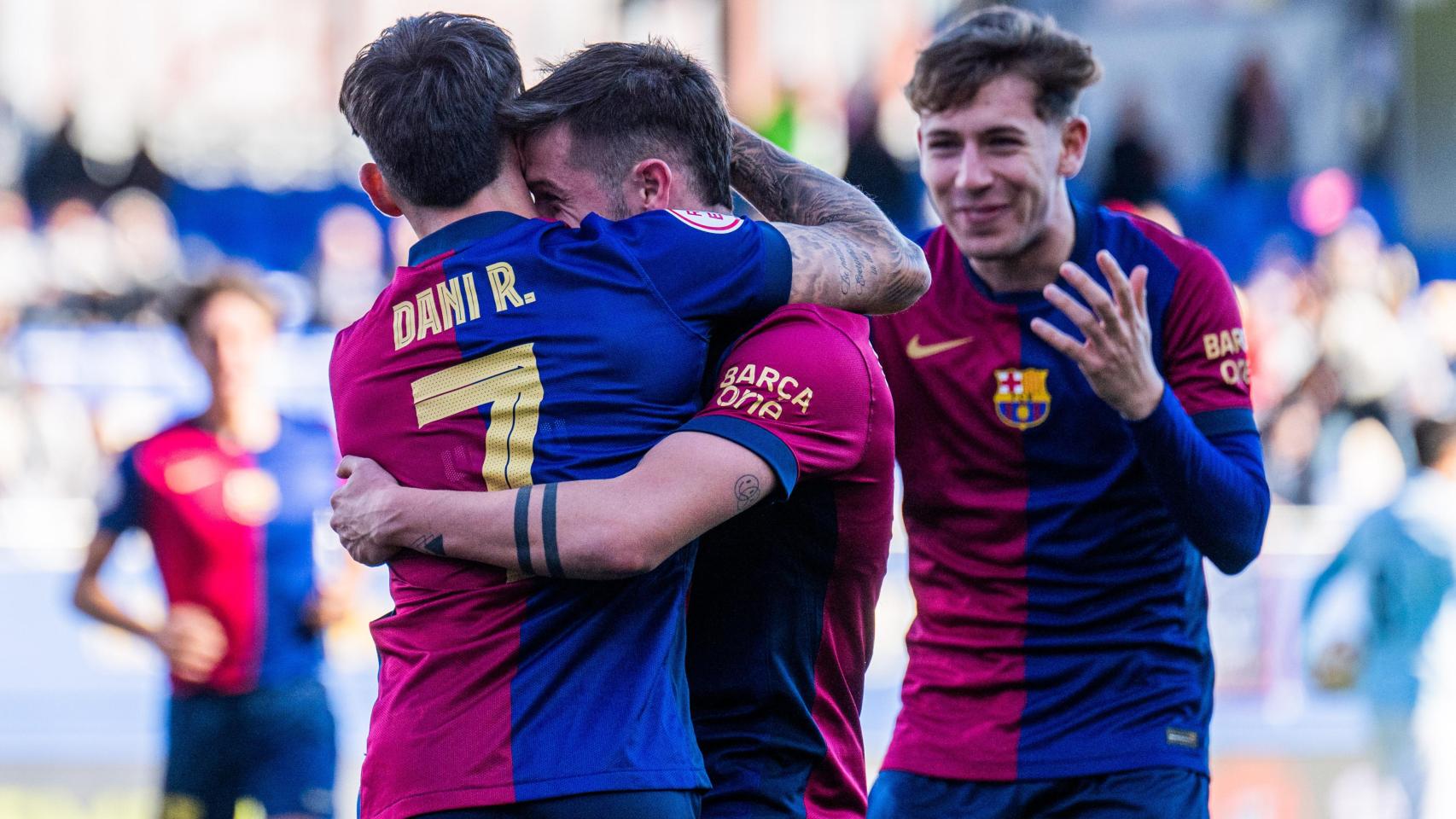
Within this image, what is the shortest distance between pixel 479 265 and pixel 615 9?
14.6 meters

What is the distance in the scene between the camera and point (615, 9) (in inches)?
651

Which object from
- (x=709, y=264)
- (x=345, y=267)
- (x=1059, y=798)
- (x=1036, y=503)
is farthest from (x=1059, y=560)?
(x=345, y=267)

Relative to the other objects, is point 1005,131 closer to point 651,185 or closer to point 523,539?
point 651,185

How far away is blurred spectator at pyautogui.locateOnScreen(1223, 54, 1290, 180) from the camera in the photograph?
15625mm

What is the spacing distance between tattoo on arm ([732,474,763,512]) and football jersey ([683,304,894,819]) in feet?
0.39

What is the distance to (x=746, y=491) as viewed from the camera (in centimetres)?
238

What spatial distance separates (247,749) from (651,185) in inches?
145

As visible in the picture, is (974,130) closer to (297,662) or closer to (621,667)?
(621,667)

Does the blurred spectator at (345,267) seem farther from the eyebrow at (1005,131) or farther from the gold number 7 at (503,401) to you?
the gold number 7 at (503,401)

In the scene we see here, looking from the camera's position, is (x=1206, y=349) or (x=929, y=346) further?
(x=929, y=346)

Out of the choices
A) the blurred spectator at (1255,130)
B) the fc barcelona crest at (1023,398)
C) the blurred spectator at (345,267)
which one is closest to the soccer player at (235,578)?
the fc barcelona crest at (1023,398)

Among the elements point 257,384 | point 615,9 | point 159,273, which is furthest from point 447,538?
point 615,9

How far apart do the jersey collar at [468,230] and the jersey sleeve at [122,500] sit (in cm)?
382

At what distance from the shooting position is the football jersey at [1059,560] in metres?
3.38
